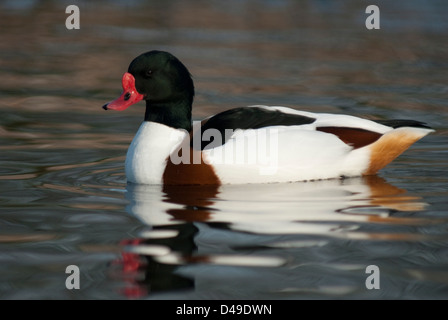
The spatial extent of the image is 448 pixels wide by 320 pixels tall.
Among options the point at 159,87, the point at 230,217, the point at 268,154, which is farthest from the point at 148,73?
the point at 230,217

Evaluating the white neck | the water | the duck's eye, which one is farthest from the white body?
the duck's eye

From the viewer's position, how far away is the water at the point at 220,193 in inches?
197

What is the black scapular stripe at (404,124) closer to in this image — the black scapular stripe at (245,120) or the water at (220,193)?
the water at (220,193)

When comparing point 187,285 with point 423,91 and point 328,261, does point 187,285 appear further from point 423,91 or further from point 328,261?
point 423,91

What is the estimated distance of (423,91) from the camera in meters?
11.8

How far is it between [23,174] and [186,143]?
138cm

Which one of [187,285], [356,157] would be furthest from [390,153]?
[187,285]

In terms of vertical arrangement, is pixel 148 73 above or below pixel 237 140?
above

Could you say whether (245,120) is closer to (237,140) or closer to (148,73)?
(237,140)

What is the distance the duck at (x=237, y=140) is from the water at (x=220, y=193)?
14 cm

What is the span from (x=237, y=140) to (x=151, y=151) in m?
0.70

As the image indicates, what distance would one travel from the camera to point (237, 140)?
7.22 m

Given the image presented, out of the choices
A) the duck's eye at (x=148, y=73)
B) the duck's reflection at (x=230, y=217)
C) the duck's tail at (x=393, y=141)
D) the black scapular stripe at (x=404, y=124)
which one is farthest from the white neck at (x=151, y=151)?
the black scapular stripe at (x=404, y=124)

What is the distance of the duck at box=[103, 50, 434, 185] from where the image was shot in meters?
7.26
